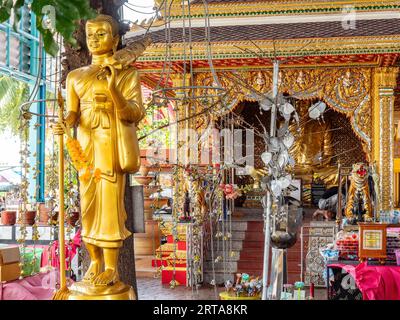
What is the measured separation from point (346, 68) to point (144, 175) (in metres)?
4.18

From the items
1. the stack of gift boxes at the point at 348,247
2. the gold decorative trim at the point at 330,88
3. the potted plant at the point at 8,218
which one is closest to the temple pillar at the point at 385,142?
the gold decorative trim at the point at 330,88

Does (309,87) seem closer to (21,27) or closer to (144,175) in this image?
(144,175)

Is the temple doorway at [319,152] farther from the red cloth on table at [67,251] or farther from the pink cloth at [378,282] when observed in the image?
the pink cloth at [378,282]

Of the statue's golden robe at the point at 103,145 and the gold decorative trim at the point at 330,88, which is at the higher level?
the gold decorative trim at the point at 330,88

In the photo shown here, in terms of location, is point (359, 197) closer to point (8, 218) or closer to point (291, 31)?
point (291, 31)

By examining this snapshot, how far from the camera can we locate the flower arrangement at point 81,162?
2656 mm

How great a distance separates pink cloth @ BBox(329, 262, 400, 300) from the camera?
5.36 metres

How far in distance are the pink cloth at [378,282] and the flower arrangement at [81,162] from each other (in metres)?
3.33

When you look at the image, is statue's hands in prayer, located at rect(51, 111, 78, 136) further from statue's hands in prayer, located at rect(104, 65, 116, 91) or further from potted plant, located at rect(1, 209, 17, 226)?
potted plant, located at rect(1, 209, 17, 226)

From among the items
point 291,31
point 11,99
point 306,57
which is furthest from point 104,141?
point 11,99

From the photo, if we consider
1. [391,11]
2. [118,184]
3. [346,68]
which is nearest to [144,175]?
[346,68]

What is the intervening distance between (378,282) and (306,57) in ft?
14.3

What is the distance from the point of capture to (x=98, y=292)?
2.76 m

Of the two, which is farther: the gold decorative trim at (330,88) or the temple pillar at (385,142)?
the gold decorative trim at (330,88)
